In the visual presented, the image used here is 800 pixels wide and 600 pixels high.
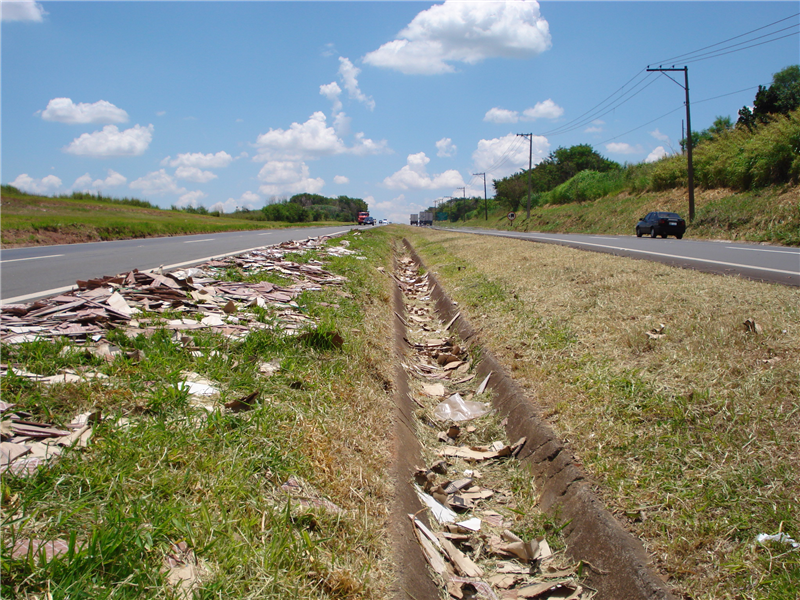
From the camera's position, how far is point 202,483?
2297 millimetres

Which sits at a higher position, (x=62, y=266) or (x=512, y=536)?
(x=62, y=266)

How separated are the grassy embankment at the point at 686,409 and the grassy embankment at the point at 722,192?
637 inches

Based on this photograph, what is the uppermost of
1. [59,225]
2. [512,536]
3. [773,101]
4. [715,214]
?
[773,101]

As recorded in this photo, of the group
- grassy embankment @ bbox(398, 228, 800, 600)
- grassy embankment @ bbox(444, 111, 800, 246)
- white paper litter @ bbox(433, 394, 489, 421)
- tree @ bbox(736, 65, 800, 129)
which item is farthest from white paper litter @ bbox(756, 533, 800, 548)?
tree @ bbox(736, 65, 800, 129)

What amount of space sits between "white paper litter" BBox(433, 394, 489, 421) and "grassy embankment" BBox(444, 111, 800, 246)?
17.6m

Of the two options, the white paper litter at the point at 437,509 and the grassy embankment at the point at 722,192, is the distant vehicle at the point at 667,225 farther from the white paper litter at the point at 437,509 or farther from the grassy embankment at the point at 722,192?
the white paper litter at the point at 437,509

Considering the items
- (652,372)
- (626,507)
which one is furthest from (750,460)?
(652,372)

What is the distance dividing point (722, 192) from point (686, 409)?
3165cm

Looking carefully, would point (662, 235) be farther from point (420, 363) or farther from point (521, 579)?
point (521, 579)

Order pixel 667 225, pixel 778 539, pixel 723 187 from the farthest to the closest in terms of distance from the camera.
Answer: pixel 723 187, pixel 667 225, pixel 778 539

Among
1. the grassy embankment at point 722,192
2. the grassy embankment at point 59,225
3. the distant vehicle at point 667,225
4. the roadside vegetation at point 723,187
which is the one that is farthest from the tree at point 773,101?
A: the grassy embankment at point 59,225

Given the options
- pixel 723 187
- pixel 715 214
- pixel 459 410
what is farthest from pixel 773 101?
pixel 459 410

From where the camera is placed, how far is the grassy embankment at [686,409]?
2322mm

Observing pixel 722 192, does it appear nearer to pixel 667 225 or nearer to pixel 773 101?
pixel 667 225
